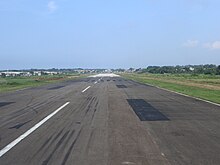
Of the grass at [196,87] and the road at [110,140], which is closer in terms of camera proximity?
the road at [110,140]

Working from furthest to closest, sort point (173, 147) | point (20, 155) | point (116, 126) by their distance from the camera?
point (116, 126) → point (173, 147) → point (20, 155)

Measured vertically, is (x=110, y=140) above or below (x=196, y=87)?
above

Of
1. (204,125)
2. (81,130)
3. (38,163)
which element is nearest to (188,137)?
(204,125)

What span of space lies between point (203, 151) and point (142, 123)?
4534mm

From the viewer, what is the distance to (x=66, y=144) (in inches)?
328

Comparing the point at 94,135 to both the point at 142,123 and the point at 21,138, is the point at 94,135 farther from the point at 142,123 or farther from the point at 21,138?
the point at 142,123

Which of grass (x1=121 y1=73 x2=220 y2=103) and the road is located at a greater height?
the road

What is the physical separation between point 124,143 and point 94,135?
1.45 metres

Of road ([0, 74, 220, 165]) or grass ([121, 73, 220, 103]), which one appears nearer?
road ([0, 74, 220, 165])

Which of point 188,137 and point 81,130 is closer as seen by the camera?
point 188,137

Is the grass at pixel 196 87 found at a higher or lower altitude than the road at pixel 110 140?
lower

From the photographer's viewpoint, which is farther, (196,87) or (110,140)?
(196,87)

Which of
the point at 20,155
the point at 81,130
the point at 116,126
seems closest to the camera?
the point at 20,155

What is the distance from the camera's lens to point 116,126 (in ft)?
36.8
